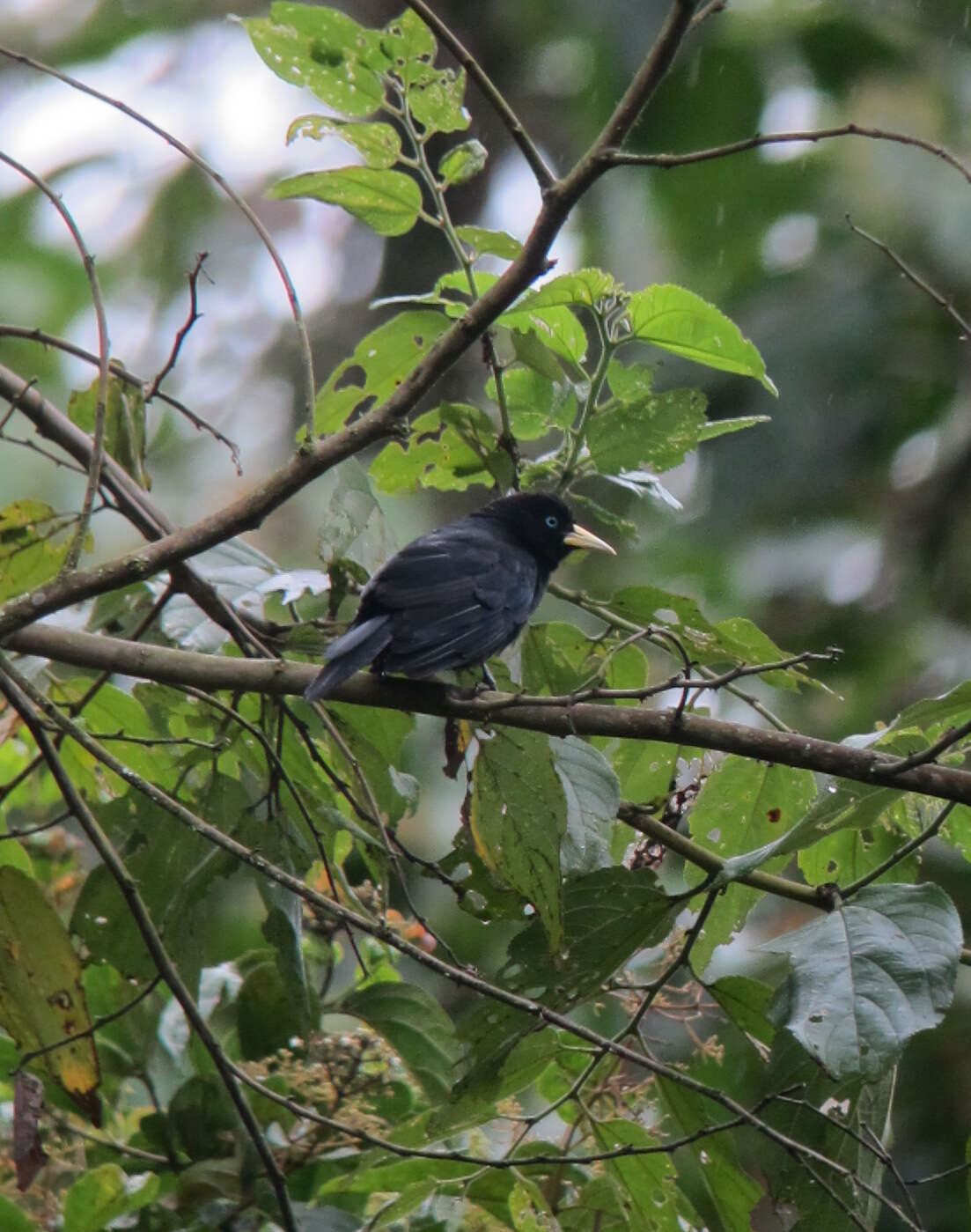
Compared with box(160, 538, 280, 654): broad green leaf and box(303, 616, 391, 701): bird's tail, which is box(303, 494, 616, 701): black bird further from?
box(160, 538, 280, 654): broad green leaf

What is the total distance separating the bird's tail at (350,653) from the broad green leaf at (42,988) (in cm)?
65

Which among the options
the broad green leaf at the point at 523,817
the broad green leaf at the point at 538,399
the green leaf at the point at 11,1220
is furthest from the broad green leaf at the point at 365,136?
the green leaf at the point at 11,1220

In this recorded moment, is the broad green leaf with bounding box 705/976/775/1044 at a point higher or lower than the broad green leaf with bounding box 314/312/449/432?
lower

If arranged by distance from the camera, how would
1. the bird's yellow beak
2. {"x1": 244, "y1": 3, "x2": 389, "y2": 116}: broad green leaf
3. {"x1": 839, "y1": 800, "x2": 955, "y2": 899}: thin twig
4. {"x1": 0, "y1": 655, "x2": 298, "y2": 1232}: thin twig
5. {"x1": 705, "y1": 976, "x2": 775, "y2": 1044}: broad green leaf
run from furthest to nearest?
the bird's yellow beak → {"x1": 705, "y1": 976, "x2": 775, "y2": 1044}: broad green leaf → {"x1": 244, "y1": 3, "x2": 389, "y2": 116}: broad green leaf → {"x1": 0, "y1": 655, "x2": 298, "y2": 1232}: thin twig → {"x1": 839, "y1": 800, "x2": 955, "y2": 899}: thin twig

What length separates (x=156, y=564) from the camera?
212 centimetres

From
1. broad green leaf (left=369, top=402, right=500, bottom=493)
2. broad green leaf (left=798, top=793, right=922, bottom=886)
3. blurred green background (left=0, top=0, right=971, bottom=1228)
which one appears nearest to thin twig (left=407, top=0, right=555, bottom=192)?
broad green leaf (left=369, top=402, right=500, bottom=493)

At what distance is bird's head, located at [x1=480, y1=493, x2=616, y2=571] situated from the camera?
3.44 m

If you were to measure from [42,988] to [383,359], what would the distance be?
3.98 feet

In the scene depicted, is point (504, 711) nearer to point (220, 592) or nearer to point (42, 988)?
point (220, 592)

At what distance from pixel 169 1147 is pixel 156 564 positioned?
1005 mm

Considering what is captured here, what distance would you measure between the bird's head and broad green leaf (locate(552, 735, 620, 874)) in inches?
46.5

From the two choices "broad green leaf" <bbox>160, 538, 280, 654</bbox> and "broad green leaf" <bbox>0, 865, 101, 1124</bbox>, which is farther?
"broad green leaf" <bbox>160, 538, 280, 654</bbox>

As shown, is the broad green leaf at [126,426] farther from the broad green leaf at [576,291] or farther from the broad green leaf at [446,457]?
the broad green leaf at [576,291]

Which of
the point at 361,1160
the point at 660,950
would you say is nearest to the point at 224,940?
the point at 660,950
